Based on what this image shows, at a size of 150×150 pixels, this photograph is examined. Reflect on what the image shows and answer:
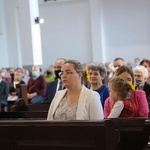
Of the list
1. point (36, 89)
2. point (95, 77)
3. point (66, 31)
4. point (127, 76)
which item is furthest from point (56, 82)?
point (66, 31)

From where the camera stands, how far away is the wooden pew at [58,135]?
2523 millimetres

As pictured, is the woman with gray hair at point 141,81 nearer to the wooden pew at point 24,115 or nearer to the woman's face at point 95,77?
the woman's face at point 95,77

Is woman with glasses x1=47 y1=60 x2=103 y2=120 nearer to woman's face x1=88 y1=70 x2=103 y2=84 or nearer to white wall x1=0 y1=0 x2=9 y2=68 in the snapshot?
woman's face x1=88 y1=70 x2=103 y2=84

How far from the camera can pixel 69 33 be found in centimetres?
1714

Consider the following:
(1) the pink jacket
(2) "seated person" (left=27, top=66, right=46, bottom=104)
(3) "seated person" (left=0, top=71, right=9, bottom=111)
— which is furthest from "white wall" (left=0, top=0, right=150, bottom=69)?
(1) the pink jacket

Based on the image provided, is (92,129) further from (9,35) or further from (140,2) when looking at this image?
(9,35)

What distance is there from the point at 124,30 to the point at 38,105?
11.8 meters

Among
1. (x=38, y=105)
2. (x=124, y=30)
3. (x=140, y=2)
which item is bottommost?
(x=38, y=105)

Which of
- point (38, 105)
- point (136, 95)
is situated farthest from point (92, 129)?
point (38, 105)

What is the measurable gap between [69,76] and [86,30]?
1342 cm

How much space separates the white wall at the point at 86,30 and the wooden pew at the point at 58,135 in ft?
45.2

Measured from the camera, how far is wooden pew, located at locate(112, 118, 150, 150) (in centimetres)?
312

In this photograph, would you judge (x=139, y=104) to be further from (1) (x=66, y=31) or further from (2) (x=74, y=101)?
(1) (x=66, y=31)

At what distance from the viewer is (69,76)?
3576 millimetres
